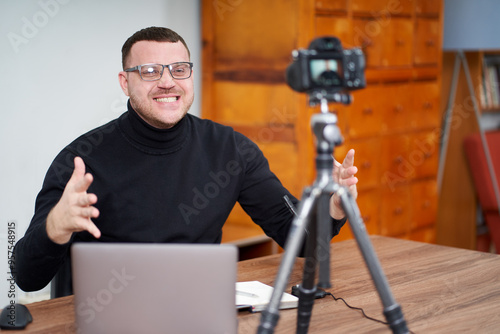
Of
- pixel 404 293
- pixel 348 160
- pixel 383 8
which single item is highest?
pixel 383 8

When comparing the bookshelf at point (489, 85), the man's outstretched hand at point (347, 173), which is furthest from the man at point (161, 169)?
the bookshelf at point (489, 85)

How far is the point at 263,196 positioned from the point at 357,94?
1405 mm

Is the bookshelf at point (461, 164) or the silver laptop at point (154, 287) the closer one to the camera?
the silver laptop at point (154, 287)

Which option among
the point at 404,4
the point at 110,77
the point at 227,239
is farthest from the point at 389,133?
the point at 110,77

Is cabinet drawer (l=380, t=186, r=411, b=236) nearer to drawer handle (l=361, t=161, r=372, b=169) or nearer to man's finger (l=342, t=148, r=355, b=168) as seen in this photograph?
drawer handle (l=361, t=161, r=372, b=169)

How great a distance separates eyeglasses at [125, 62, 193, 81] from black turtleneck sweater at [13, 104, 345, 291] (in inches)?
5.1

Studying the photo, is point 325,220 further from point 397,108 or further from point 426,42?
point 426,42

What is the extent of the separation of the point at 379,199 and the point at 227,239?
3.30 feet

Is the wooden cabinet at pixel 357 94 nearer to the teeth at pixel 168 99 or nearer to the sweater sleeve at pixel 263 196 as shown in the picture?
the sweater sleeve at pixel 263 196

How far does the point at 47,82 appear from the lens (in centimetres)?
279

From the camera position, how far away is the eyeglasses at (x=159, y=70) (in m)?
1.96

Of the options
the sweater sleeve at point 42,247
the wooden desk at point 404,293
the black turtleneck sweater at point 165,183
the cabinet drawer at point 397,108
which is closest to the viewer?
the wooden desk at point 404,293

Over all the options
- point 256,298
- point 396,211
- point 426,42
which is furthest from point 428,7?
point 256,298

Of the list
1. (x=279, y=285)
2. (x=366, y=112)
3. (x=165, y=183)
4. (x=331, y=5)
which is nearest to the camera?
(x=279, y=285)
